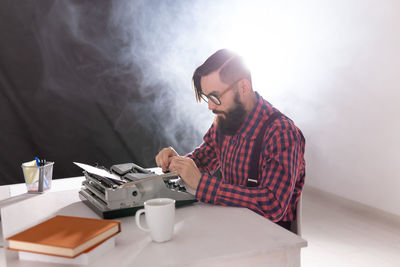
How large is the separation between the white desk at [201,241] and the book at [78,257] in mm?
12

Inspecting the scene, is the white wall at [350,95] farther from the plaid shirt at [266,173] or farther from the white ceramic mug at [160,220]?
the white ceramic mug at [160,220]

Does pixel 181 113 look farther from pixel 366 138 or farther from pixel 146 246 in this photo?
pixel 146 246

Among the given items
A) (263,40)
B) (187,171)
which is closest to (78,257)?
(187,171)

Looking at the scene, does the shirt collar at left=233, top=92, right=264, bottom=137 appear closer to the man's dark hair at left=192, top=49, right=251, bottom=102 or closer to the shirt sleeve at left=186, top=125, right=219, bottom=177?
the man's dark hair at left=192, top=49, right=251, bottom=102

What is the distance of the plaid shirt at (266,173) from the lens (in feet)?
4.44

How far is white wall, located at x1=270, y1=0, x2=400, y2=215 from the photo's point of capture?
10.3 ft

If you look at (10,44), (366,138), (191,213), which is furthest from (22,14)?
(366,138)

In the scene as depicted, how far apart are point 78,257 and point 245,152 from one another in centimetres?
85

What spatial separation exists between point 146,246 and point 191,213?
11.3 inches

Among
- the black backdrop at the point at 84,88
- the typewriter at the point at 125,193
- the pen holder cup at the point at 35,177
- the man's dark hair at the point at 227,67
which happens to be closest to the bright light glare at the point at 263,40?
the black backdrop at the point at 84,88

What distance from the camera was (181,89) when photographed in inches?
155

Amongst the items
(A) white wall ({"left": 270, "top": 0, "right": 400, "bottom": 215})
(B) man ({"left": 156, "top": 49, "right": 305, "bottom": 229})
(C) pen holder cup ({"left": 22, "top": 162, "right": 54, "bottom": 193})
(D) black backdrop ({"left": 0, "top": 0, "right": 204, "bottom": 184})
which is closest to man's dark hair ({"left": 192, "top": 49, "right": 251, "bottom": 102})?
(B) man ({"left": 156, "top": 49, "right": 305, "bottom": 229})

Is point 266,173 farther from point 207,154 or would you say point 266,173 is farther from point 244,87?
point 207,154

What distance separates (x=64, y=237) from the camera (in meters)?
0.94
